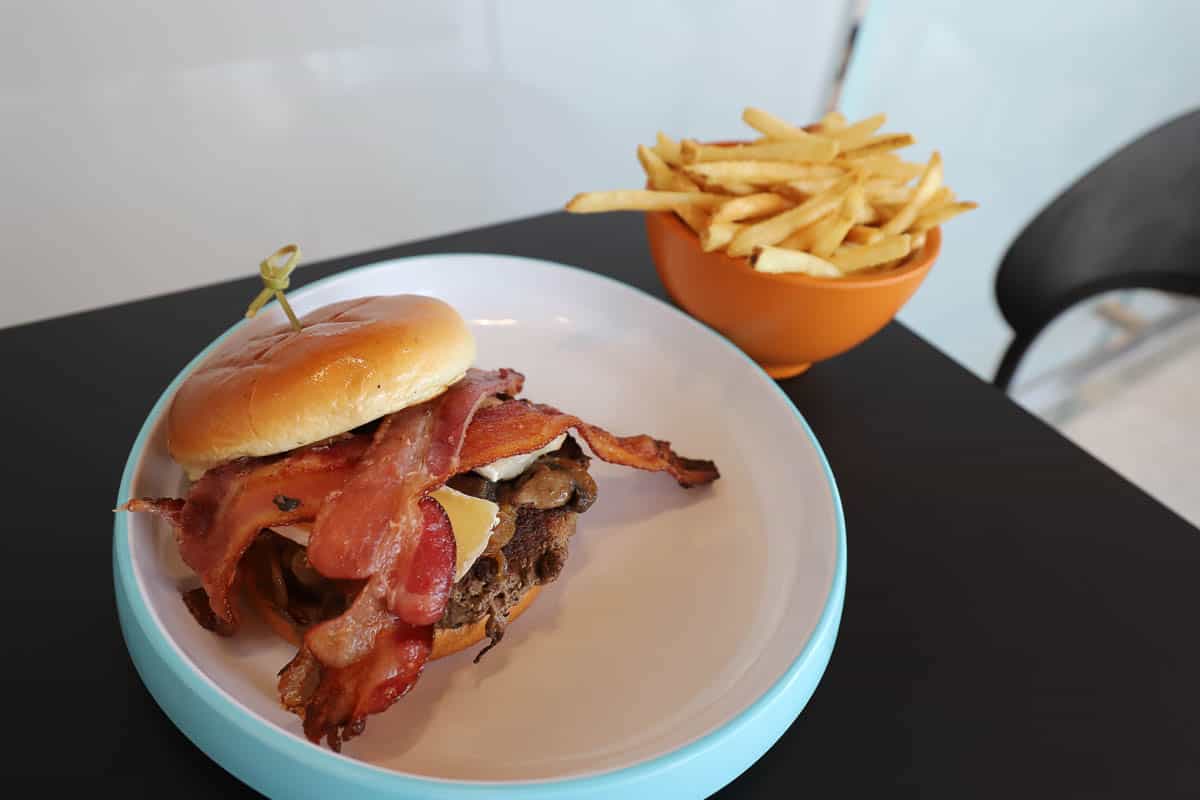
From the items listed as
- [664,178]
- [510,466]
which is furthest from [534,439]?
[664,178]

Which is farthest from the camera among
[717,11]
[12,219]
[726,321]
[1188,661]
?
[717,11]

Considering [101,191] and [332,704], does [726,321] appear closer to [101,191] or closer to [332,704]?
[332,704]

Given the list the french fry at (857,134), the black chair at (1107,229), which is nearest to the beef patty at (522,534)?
the french fry at (857,134)

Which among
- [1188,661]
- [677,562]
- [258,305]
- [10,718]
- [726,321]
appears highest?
[258,305]

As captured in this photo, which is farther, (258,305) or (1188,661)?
(1188,661)

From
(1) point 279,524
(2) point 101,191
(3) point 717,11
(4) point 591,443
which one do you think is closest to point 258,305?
(1) point 279,524

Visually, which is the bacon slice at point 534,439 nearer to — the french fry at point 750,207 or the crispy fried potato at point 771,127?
the french fry at point 750,207

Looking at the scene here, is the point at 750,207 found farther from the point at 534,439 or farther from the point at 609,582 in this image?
the point at 609,582
